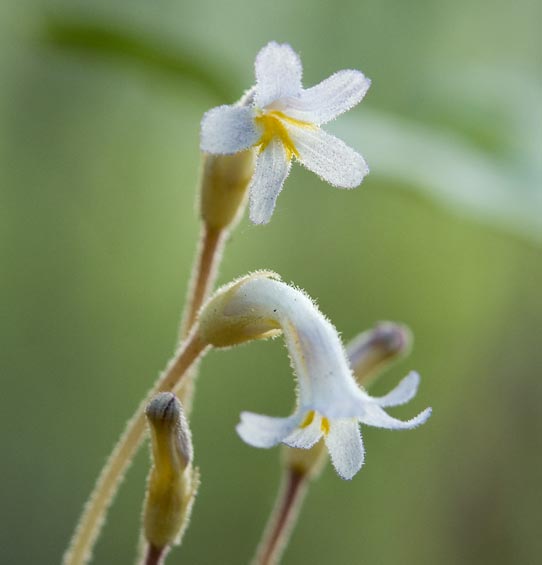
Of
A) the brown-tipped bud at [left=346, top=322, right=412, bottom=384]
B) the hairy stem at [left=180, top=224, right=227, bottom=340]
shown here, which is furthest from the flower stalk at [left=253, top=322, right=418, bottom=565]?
the hairy stem at [left=180, top=224, right=227, bottom=340]

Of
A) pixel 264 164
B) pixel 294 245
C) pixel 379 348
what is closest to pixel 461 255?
pixel 294 245

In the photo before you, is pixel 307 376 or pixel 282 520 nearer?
pixel 307 376

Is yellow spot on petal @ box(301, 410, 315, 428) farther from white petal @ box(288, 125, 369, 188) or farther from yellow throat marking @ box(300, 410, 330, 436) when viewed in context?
white petal @ box(288, 125, 369, 188)

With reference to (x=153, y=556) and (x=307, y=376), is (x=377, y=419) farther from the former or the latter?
(x=153, y=556)

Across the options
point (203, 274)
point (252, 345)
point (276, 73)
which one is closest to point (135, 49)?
point (203, 274)

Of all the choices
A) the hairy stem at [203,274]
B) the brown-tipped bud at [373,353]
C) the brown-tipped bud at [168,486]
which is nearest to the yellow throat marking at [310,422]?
the brown-tipped bud at [168,486]

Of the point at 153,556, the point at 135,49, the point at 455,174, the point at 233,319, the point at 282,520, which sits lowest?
the point at 153,556

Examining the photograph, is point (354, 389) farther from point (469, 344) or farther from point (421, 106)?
point (469, 344)

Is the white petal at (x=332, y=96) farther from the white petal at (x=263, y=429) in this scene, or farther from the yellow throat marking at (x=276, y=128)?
the white petal at (x=263, y=429)
